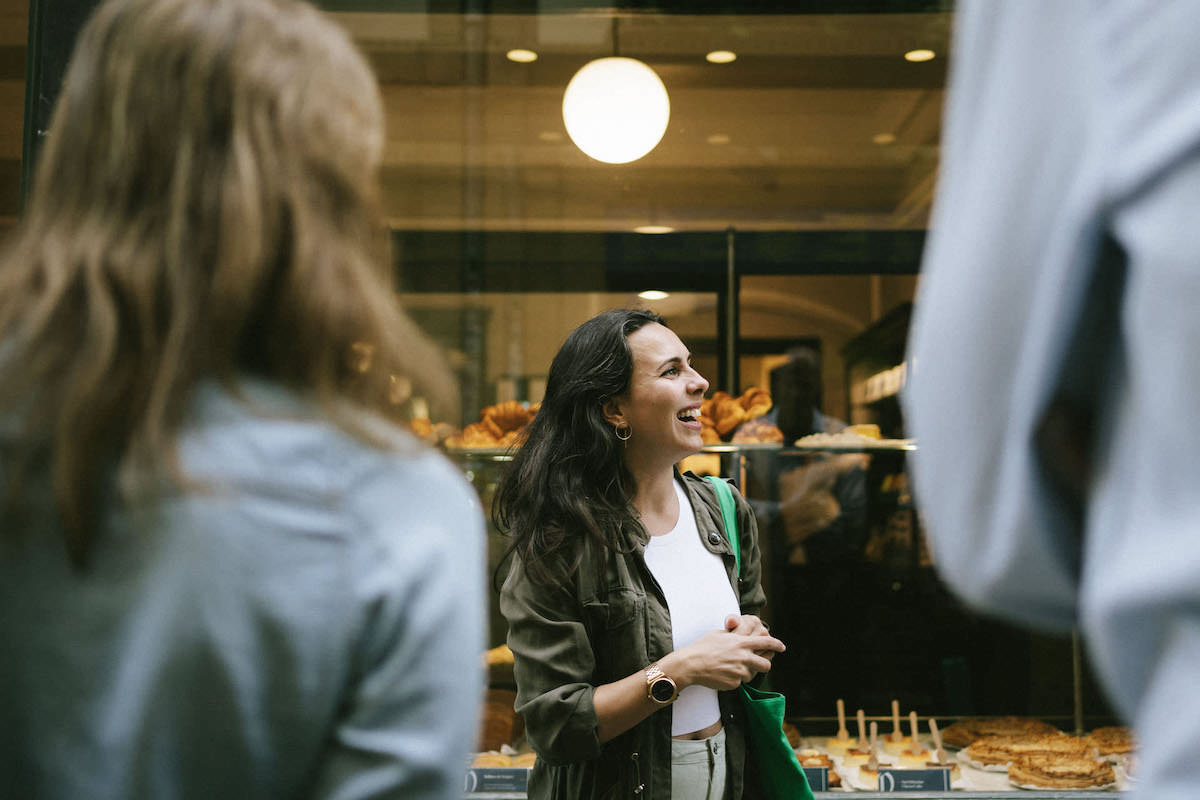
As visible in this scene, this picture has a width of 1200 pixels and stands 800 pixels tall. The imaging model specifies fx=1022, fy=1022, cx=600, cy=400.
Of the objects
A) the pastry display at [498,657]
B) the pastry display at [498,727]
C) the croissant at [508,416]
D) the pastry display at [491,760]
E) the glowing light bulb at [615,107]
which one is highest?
the glowing light bulb at [615,107]

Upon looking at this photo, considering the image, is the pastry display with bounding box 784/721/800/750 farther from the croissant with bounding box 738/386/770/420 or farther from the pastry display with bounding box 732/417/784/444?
the croissant with bounding box 738/386/770/420

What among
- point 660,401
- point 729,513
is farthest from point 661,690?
point 660,401

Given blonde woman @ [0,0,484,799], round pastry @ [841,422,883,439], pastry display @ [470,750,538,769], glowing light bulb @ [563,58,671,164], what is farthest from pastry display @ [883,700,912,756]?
blonde woman @ [0,0,484,799]

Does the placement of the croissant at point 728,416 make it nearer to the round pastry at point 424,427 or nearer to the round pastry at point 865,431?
the round pastry at point 865,431

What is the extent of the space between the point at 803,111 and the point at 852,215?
2.72ft

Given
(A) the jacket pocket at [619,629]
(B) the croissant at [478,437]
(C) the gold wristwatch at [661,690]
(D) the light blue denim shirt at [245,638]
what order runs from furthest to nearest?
(B) the croissant at [478,437] < (A) the jacket pocket at [619,629] < (C) the gold wristwatch at [661,690] < (D) the light blue denim shirt at [245,638]

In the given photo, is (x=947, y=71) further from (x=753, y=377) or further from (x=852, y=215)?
(x=753, y=377)

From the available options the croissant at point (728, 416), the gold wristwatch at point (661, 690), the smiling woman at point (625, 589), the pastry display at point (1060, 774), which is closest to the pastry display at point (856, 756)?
the pastry display at point (1060, 774)

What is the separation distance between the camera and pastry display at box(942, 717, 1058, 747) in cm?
427

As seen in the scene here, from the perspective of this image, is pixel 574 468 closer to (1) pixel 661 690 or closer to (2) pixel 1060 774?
(1) pixel 661 690

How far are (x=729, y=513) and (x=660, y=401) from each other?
1.08 feet

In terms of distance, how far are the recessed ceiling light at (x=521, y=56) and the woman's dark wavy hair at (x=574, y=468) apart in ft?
10.8

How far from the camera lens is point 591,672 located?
2225mm

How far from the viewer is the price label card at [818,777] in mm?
3613
